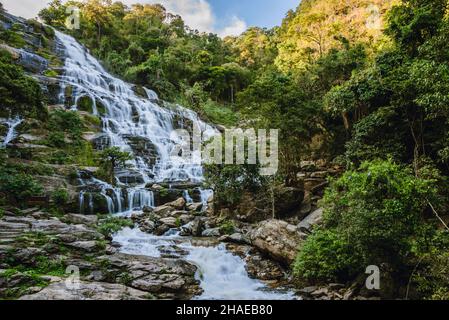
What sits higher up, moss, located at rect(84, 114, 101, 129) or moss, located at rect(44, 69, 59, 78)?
moss, located at rect(44, 69, 59, 78)

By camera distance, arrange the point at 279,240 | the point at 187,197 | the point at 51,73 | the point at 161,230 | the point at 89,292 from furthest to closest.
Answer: the point at 51,73 < the point at 187,197 < the point at 161,230 < the point at 279,240 < the point at 89,292

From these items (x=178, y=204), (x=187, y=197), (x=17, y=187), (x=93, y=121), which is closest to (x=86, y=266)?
(x=17, y=187)

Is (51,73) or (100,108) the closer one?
(100,108)

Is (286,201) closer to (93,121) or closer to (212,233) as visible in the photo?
(212,233)

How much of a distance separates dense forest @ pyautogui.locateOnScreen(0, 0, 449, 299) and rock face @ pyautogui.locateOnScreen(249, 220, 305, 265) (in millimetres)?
537

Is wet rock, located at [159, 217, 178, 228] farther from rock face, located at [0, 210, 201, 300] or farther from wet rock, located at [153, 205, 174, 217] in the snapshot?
rock face, located at [0, 210, 201, 300]

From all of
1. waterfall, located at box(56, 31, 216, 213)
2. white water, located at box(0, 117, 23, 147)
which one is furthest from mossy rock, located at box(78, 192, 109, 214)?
white water, located at box(0, 117, 23, 147)

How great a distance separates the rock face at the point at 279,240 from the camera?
9.27 m

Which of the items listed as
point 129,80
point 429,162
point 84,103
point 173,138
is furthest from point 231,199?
point 129,80

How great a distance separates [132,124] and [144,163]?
15.2 feet

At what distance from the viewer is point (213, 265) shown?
9.74 meters

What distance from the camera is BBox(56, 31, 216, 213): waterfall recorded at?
16.4 metres

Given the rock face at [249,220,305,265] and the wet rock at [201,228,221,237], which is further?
the wet rock at [201,228,221,237]

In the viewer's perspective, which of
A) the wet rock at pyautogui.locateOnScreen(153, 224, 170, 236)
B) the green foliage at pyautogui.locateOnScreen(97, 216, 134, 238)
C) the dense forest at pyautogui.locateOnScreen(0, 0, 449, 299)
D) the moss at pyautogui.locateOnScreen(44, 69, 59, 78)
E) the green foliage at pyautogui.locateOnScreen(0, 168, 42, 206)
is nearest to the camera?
the dense forest at pyautogui.locateOnScreen(0, 0, 449, 299)
